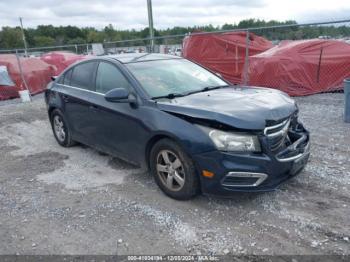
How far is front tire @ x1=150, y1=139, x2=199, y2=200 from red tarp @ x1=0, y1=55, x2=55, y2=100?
1132cm

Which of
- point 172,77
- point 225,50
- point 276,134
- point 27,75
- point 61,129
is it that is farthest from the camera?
point 27,75

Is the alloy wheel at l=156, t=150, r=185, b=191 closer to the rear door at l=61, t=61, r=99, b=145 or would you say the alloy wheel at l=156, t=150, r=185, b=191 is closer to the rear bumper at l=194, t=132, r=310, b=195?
the rear bumper at l=194, t=132, r=310, b=195

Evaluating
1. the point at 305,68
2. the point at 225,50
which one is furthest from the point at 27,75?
the point at 305,68

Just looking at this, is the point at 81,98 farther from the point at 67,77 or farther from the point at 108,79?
the point at 67,77

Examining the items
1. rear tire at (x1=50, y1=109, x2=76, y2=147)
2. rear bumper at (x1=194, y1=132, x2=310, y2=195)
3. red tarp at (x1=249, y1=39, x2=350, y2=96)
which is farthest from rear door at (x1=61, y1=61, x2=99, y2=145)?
red tarp at (x1=249, y1=39, x2=350, y2=96)

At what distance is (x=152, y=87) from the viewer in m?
4.53

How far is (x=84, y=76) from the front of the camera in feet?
18.4

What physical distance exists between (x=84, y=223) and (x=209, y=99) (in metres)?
1.93

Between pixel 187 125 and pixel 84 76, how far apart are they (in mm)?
2476

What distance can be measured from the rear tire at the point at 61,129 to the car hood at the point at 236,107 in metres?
2.63

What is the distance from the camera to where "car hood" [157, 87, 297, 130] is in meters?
3.61

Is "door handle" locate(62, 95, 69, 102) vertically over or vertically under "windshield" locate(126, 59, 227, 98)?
under

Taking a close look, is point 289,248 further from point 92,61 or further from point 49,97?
point 49,97

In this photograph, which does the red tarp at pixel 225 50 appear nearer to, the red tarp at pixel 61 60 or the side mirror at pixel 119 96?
the red tarp at pixel 61 60
